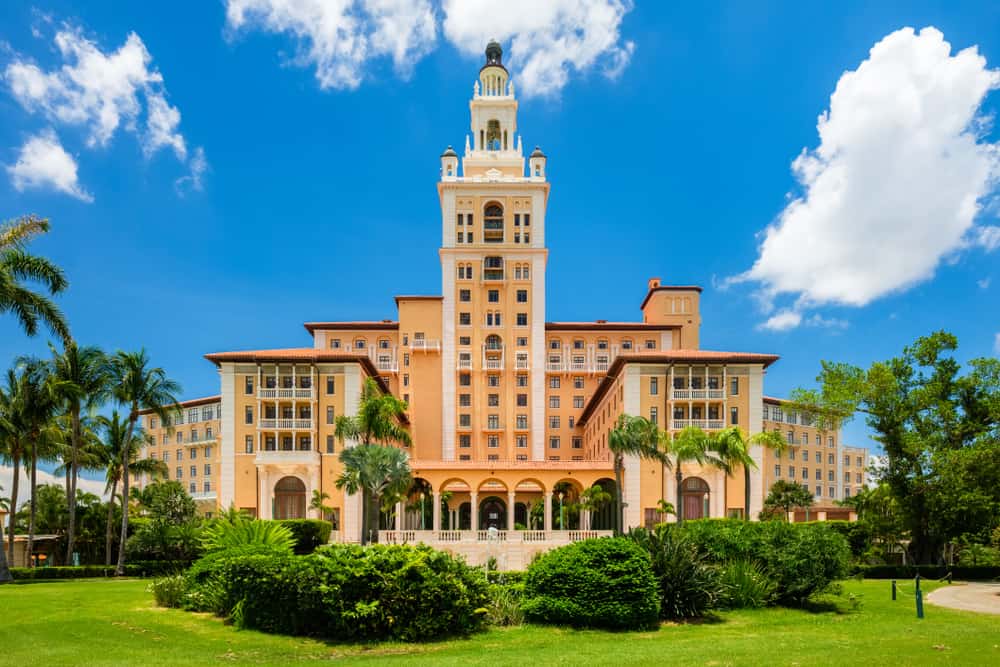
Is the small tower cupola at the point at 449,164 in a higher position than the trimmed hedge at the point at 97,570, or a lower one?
higher

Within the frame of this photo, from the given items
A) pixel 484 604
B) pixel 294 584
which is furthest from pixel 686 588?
pixel 294 584

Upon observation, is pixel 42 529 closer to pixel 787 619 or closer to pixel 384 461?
pixel 384 461

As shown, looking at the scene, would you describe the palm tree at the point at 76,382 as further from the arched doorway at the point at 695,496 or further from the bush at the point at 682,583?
the arched doorway at the point at 695,496

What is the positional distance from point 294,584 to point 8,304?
942 inches

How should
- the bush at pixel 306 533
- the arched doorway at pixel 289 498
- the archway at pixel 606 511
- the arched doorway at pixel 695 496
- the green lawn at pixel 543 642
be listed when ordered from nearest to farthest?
1. the green lawn at pixel 543 642
2. the bush at pixel 306 533
3. the arched doorway at pixel 695 496
4. the arched doorway at pixel 289 498
5. the archway at pixel 606 511

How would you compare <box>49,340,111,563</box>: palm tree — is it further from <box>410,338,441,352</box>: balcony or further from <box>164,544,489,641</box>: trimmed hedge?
<box>410,338,441,352</box>: balcony

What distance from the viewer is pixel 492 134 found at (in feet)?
297

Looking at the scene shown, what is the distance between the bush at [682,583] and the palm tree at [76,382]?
3239 centimetres

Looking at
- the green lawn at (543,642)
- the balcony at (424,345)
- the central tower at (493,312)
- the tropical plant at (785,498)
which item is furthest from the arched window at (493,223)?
the green lawn at (543,642)

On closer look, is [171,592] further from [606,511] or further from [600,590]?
[606,511]

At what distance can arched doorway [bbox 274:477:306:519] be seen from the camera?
61562 mm

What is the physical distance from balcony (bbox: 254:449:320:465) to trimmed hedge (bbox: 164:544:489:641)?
40752mm

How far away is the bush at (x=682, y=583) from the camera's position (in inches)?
882

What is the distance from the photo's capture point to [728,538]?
84.5ft
